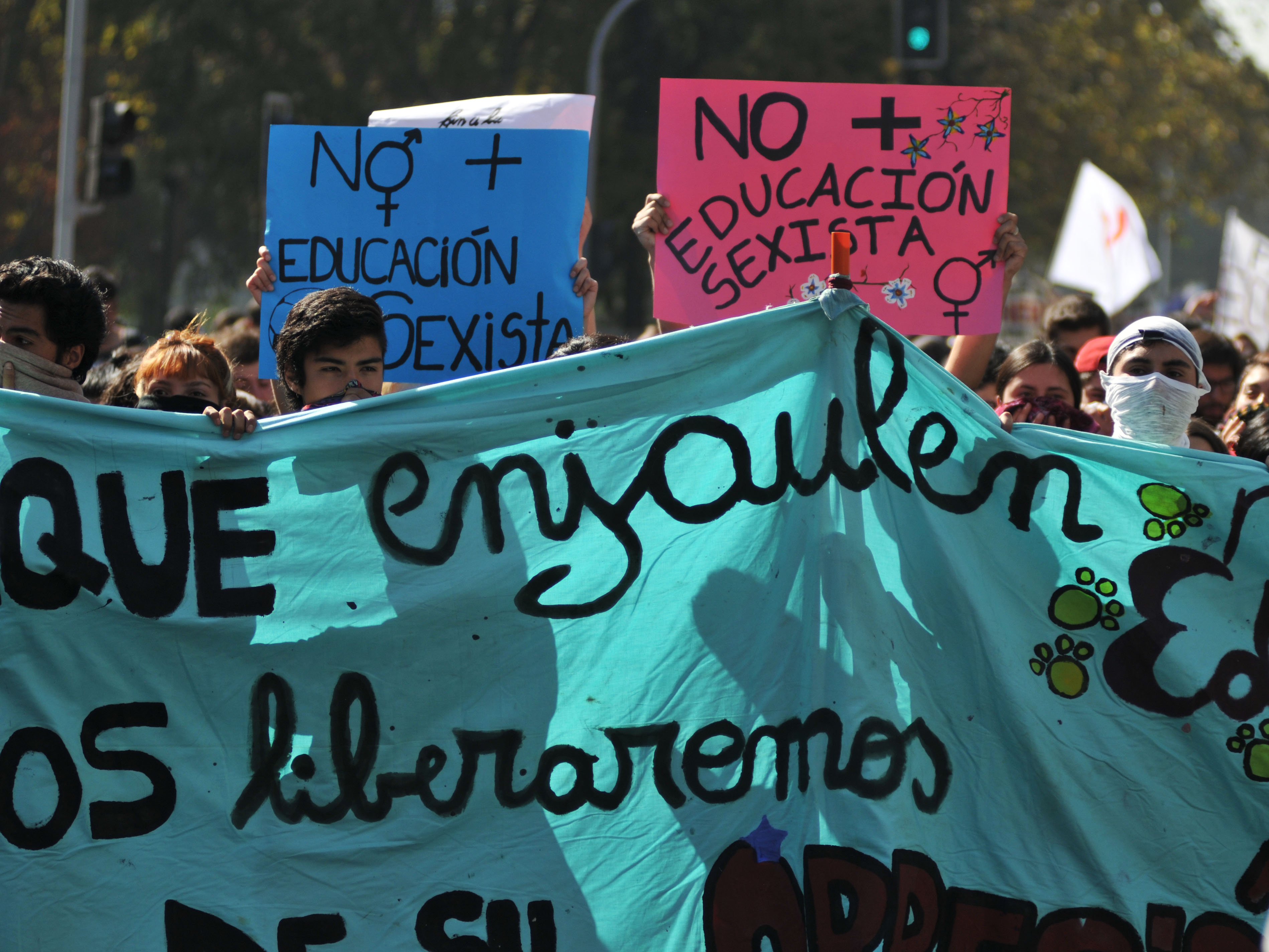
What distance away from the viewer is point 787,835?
2.91 meters

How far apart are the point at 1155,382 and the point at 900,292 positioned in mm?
726

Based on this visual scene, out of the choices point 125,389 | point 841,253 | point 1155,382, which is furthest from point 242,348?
point 1155,382

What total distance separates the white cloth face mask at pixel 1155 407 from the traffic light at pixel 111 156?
1054 centimetres

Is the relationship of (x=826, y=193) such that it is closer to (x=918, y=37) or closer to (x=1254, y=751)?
(x=1254, y=751)

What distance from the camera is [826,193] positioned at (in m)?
4.02

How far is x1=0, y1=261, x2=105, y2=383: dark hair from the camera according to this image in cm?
343

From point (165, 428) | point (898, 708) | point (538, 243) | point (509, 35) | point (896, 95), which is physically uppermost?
point (509, 35)

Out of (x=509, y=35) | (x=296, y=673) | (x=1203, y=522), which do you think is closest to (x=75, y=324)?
(x=296, y=673)

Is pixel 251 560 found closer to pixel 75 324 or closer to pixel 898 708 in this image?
pixel 75 324

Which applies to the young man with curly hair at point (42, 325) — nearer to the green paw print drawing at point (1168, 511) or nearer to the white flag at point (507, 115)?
the white flag at point (507, 115)

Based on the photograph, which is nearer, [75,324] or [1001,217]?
[75,324]

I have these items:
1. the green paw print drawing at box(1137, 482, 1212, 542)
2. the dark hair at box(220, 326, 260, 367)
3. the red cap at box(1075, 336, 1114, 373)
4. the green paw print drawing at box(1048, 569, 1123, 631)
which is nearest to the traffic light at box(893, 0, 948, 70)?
the red cap at box(1075, 336, 1114, 373)

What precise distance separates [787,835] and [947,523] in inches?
27.2

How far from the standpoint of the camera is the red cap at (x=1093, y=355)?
5.53 m
